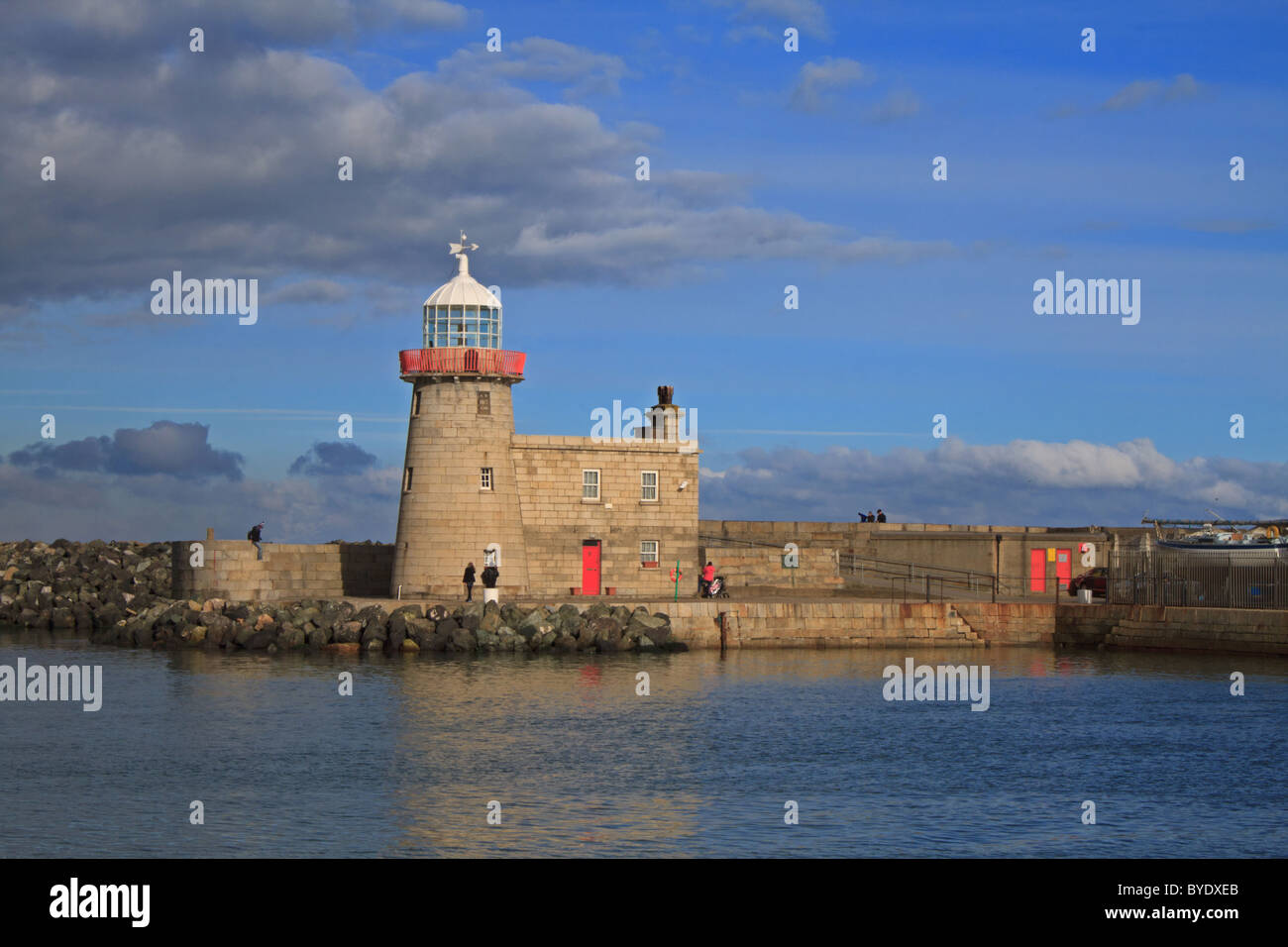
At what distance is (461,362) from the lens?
41.3 m

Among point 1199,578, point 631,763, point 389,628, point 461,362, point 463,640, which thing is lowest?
point 631,763

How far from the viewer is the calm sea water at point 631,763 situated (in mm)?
19656

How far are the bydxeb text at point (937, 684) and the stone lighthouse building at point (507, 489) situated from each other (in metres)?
9.01

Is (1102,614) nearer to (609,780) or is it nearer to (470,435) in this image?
(470,435)

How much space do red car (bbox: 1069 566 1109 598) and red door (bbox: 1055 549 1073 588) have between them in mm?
442

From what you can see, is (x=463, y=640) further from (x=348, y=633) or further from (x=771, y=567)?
(x=771, y=567)

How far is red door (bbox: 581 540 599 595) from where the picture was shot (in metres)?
43.5

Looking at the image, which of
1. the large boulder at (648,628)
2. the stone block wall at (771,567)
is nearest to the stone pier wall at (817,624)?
the large boulder at (648,628)

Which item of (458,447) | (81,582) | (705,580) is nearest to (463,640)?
(458,447)

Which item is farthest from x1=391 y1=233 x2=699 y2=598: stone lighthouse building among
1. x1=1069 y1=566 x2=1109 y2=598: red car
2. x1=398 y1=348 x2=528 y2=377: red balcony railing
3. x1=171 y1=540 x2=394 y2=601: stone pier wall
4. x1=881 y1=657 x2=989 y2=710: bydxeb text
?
x1=1069 y1=566 x2=1109 y2=598: red car

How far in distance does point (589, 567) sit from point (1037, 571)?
16.6 metres
